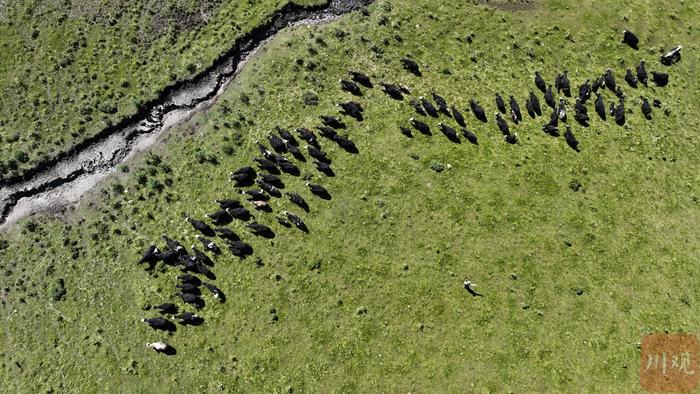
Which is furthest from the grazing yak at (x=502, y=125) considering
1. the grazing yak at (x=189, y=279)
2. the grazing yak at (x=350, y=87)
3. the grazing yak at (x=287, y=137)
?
the grazing yak at (x=189, y=279)

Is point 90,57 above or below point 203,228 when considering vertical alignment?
above

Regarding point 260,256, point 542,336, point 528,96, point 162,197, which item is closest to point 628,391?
point 542,336

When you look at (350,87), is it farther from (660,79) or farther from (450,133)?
(660,79)

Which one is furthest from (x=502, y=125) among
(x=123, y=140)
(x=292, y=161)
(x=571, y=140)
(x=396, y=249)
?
(x=123, y=140)

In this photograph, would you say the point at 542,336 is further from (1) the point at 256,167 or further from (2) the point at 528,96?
(1) the point at 256,167

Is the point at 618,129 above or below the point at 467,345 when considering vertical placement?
above

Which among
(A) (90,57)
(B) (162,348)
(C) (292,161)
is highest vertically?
(A) (90,57)
